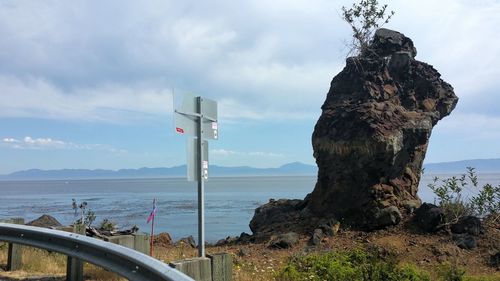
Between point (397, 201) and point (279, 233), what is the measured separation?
3759mm

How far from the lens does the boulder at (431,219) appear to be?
15.5m

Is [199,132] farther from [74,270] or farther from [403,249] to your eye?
[403,249]

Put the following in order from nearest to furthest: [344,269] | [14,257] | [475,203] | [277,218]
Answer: [14,257] < [344,269] < [475,203] < [277,218]

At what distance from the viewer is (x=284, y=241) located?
15047 millimetres

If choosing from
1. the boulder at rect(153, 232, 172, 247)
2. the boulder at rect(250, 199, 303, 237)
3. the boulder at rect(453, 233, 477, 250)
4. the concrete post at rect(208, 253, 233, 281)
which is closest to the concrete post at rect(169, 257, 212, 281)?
the concrete post at rect(208, 253, 233, 281)

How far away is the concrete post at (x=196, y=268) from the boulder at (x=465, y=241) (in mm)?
10770

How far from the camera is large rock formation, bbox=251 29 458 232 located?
16.6 meters

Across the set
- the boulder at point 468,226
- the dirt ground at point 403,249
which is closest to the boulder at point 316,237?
the dirt ground at point 403,249

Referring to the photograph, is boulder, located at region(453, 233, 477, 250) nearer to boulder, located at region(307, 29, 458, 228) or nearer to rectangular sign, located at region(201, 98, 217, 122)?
boulder, located at region(307, 29, 458, 228)

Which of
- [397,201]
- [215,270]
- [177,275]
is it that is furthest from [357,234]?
[177,275]

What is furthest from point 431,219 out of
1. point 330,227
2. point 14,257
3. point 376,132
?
point 14,257

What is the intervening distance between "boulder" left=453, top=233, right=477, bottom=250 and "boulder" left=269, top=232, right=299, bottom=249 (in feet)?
14.3

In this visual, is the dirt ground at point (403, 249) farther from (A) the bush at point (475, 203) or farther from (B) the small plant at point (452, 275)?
(B) the small plant at point (452, 275)

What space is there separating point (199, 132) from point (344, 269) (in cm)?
492
